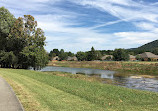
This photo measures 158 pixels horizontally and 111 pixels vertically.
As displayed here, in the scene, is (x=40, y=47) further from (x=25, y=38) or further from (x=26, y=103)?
(x=26, y=103)

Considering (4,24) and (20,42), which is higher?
(4,24)

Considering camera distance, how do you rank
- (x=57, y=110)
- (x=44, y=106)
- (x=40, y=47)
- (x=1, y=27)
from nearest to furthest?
(x=57, y=110)
(x=44, y=106)
(x=1, y=27)
(x=40, y=47)

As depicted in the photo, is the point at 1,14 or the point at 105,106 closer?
the point at 105,106

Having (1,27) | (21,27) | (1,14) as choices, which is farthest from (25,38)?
(1,14)

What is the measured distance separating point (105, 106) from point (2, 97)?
6.08 metres

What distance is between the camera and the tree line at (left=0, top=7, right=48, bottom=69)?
125 feet

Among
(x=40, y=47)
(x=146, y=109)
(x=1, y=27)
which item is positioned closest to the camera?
(x=146, y=109)

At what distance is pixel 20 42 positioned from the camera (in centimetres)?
3966

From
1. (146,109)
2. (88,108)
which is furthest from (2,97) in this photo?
(146,109)

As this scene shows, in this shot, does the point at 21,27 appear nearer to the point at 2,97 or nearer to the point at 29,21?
the point at 29,21

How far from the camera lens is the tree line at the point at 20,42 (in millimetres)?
38188

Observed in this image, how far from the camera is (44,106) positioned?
27.1 feet

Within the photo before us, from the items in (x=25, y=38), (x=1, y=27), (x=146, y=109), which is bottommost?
A: (x=146, y=109)

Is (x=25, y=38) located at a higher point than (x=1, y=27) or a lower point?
lower
